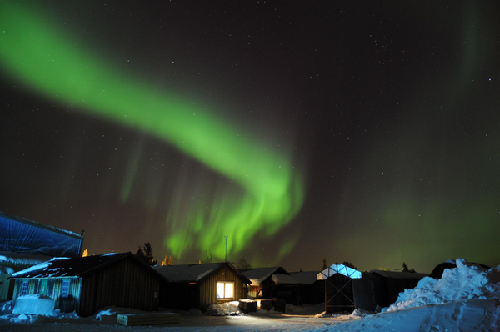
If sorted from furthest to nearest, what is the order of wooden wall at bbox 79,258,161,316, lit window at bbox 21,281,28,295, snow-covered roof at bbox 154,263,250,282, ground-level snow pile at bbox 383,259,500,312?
snow-covered roof at bbox 154,263,250,282 → lit window at bbox 21,281,28,295 → wooden wall at bbox 79,258,161,316 → ground-level snow pile at bbox 383,259,500,312

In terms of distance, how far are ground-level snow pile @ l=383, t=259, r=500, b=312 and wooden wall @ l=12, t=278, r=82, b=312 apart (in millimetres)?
20757

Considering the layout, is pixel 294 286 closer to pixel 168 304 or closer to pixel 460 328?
pixel 168 304

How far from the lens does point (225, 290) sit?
37.8 meters

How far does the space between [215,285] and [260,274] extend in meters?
20.9

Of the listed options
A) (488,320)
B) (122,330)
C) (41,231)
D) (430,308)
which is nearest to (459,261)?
(430,308)

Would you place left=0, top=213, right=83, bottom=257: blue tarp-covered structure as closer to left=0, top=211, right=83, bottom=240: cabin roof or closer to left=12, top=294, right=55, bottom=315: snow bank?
left=0, top=211, right=83, bottom=240: cabin roof

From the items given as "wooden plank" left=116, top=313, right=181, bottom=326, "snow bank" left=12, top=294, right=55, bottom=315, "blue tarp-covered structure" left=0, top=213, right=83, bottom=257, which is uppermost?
"blue tarp-covered structure" left=0, top=213, right=83, bottom=257

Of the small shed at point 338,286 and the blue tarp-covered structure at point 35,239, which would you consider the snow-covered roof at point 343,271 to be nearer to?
the small shed at point 338,286

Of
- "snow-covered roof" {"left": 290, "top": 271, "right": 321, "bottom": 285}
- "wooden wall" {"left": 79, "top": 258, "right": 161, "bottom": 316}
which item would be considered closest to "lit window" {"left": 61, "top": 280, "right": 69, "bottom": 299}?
"wooden wall" {"left": 79, "top": 258, "right": 161, "bottom": 316}

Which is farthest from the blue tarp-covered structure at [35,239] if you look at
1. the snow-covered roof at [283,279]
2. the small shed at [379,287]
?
the small shed at [379,287]

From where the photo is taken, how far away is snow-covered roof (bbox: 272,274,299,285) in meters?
53.9

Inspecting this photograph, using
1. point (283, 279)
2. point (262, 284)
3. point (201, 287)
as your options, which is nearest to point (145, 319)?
point (201, 287)

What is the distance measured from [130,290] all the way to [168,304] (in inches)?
356

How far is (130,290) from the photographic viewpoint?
2769 cm
